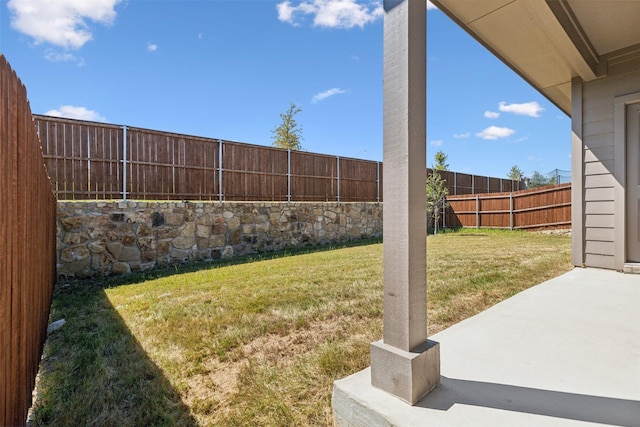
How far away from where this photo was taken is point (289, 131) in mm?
17234

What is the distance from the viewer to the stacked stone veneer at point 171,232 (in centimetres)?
501

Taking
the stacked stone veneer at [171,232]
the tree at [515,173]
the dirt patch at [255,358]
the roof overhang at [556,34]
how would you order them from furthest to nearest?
1. the tree at [515,173]
2. the stacked stone veneer at [171,232]
3. the roof overhang at [556,34]
4. the dirt patch at [255,358]

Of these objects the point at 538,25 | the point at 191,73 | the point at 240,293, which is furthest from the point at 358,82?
the point at 240,293

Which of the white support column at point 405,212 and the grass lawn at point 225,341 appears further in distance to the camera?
the grass lawn at point 225,341

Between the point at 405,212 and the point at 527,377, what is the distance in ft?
3.46

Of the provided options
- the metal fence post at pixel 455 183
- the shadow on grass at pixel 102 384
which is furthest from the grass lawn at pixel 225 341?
the metal fence post at pixel 455 183

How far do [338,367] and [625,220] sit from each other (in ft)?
13.4

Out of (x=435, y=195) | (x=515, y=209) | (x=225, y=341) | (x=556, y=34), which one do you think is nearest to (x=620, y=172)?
(x=556, y=34)

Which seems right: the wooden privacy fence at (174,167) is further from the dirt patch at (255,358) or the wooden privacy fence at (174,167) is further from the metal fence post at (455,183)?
the metal fence post at (455,183)

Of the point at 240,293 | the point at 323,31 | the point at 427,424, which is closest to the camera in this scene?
the point at 427,424

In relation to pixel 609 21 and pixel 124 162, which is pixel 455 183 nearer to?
pixel 609 21

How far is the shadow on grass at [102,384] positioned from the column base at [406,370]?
3.04ft

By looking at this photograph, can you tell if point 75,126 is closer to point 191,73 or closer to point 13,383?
point 191,73

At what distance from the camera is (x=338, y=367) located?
5.90ft
